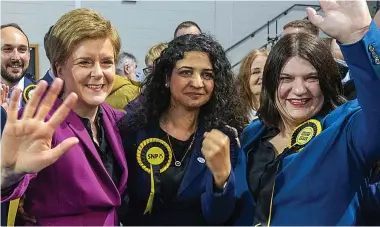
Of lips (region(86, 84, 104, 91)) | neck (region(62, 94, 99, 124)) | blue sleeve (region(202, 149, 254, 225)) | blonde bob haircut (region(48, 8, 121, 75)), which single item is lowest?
blue sleeve (region(202, 149, 254, 225))

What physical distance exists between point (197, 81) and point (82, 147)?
47 cm

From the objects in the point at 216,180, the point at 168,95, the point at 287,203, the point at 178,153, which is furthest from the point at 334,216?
the point at 168,95

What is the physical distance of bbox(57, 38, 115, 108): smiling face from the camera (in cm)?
162

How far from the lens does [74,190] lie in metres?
1.51

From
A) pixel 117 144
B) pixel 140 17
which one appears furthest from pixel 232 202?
pixel 140 17

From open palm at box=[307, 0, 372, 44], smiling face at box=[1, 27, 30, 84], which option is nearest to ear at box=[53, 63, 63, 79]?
open palm at box=[307, 0, 372, 44]

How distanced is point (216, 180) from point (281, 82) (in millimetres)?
393

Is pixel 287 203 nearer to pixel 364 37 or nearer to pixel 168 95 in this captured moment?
pixel 364 37

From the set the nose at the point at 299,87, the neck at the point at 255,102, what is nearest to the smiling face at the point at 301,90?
the nose at the point at 299,87

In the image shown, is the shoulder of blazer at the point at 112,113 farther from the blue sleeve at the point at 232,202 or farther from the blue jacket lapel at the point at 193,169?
the blue sleeve at the point at 232,202

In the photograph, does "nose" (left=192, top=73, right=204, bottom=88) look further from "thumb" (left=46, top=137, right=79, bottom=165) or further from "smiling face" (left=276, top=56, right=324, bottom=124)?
"thumb" (left=46, top=137, right=79, bottom=165)

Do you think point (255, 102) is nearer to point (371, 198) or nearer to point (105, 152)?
point (105, 152)

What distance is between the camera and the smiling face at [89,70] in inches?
63.8

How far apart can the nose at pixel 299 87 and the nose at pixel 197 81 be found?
34 centimetres
